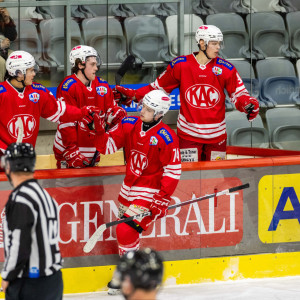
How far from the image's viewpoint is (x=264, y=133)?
816 centimetres

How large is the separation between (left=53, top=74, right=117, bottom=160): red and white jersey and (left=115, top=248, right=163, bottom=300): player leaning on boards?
3149 mm

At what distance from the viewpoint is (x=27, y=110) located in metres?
5.73

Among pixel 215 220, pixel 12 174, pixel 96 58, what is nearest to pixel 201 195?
pixel 215 220

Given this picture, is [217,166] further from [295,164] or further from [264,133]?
[264,133]

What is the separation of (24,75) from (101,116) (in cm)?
56

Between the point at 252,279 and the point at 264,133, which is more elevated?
the point at 264,133

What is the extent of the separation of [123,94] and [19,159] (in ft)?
8.17

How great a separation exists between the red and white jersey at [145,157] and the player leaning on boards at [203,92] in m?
0.77

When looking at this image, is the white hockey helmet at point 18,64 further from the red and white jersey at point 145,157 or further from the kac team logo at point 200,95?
the kac team logo at point 200,95

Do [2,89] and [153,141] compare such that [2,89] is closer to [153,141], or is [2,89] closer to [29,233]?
[153,141]

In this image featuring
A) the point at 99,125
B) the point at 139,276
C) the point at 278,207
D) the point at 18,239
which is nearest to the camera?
the point at 139,276

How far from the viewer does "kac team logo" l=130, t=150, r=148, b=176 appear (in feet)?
17.9

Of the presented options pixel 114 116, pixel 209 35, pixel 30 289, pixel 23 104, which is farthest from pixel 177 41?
pixel 30 289

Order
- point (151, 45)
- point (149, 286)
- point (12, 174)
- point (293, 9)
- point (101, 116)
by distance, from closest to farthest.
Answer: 1. point (149, 286)
2. point (12, 174)
3. point (101, 116)
4. point (151, 45)
5. point (293, 9)
